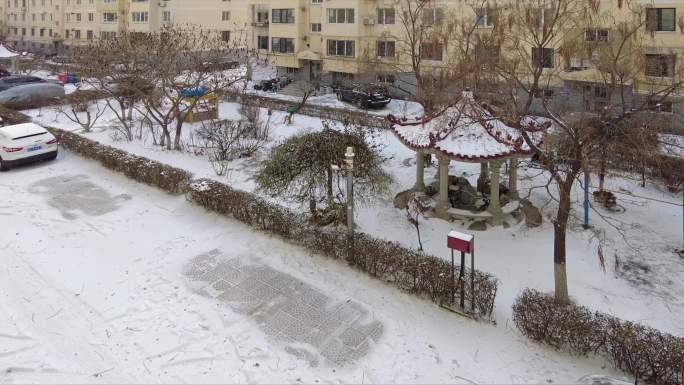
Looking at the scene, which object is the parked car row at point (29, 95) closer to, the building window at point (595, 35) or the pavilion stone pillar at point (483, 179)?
the pavilion stone pillar at point (483, 179)

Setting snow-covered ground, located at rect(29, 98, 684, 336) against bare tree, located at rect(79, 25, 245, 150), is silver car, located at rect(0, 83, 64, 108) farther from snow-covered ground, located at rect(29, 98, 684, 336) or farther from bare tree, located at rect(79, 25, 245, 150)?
snow-covered ground, located at rect(29, 98, 684, 336)

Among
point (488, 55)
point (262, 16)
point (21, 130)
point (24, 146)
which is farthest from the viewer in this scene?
point (262, 16)

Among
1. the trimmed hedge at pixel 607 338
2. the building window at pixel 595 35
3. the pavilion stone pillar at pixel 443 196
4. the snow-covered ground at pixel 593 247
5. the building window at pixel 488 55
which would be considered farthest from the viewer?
the pavilion stone pillar at pixel 443 196

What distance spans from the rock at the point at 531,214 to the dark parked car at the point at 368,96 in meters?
16.3

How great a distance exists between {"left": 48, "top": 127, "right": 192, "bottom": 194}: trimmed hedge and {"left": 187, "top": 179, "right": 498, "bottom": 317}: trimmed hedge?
96 centimetres

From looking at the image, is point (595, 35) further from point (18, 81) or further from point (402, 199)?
point (18, 81)

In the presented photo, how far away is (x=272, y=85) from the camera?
34844mm

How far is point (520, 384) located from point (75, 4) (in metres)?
61.5

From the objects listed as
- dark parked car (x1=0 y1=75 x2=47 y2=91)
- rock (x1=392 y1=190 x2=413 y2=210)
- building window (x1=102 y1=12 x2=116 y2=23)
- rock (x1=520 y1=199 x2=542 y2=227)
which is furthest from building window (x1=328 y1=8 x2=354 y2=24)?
building window (x1=102 y1=12 x2=116 y2=23)

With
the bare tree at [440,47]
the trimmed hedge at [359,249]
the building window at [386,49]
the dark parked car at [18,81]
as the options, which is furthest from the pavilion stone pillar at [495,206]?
the dark parked car at [18,81]

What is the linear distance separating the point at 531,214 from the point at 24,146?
15247mm

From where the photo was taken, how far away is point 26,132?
17.2 metres

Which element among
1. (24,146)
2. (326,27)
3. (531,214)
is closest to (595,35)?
(531,214)

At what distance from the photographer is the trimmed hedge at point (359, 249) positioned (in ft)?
28.4
